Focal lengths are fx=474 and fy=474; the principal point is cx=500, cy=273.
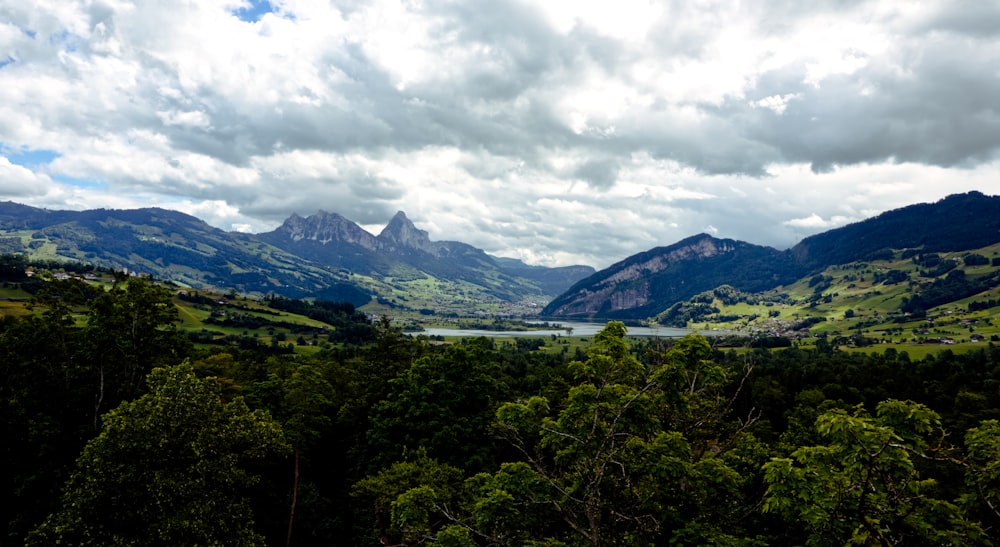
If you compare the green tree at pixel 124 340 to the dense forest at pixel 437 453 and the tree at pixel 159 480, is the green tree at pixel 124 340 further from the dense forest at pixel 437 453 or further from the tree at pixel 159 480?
the tree at pixel 159 480

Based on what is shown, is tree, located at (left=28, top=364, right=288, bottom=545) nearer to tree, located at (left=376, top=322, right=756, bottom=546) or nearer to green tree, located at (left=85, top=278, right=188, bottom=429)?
green tree, located at (left=85, top=278, right=188, bottom=429)

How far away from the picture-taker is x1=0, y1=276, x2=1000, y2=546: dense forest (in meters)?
Result: 11.6

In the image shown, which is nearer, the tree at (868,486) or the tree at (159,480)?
the tree at (868,486)

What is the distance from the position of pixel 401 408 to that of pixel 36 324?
2824 centimetres

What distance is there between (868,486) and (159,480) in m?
30.2

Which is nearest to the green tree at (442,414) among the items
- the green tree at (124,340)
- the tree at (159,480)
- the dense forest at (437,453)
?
the dense forest at (437,453)

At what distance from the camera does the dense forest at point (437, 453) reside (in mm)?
11609

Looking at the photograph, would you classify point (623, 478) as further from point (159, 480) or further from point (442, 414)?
point (442, 414)

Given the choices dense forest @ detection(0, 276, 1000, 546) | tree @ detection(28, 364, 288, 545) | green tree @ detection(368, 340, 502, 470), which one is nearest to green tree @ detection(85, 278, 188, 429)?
dense forest @ detection(0, 276, 1000, 546)

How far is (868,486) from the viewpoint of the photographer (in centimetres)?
1127

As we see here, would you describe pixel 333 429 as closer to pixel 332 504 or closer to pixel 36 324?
pixel 332 504

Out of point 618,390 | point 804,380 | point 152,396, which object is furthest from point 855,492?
point 804,380

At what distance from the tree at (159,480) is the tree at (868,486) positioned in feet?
90.3

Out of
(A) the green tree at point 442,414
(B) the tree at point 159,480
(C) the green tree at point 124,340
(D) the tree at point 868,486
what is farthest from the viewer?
(A) the green tree at point 442,414
